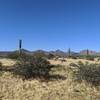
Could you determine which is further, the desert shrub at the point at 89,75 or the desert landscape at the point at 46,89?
the desert shrub at the point at 89,75

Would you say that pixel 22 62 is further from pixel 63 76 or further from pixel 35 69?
pixel 63 76

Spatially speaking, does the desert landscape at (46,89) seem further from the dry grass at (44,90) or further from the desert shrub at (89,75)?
the desert shrub at (89,75)

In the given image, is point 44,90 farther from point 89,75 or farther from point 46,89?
point 89,75

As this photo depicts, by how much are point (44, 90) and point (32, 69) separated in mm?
2756

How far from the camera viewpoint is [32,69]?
51.0ft

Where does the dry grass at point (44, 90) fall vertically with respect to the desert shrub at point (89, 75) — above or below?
below

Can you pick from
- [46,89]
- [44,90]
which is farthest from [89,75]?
[44,90]

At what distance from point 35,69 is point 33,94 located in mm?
3419

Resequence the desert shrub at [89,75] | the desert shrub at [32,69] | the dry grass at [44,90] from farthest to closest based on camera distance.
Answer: the desert shrub at [32,69] < the desert shrub at [89,75] < the dry grass at [44,90]

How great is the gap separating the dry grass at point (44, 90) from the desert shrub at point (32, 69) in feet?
2.18

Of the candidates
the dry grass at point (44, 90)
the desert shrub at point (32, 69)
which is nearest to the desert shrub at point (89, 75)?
the dry grass at point (44, 90)

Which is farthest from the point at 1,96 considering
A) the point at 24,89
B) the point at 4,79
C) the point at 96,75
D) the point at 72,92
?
the point at 96,75

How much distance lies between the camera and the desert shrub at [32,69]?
15.3 metres

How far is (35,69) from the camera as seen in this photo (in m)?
15.7
